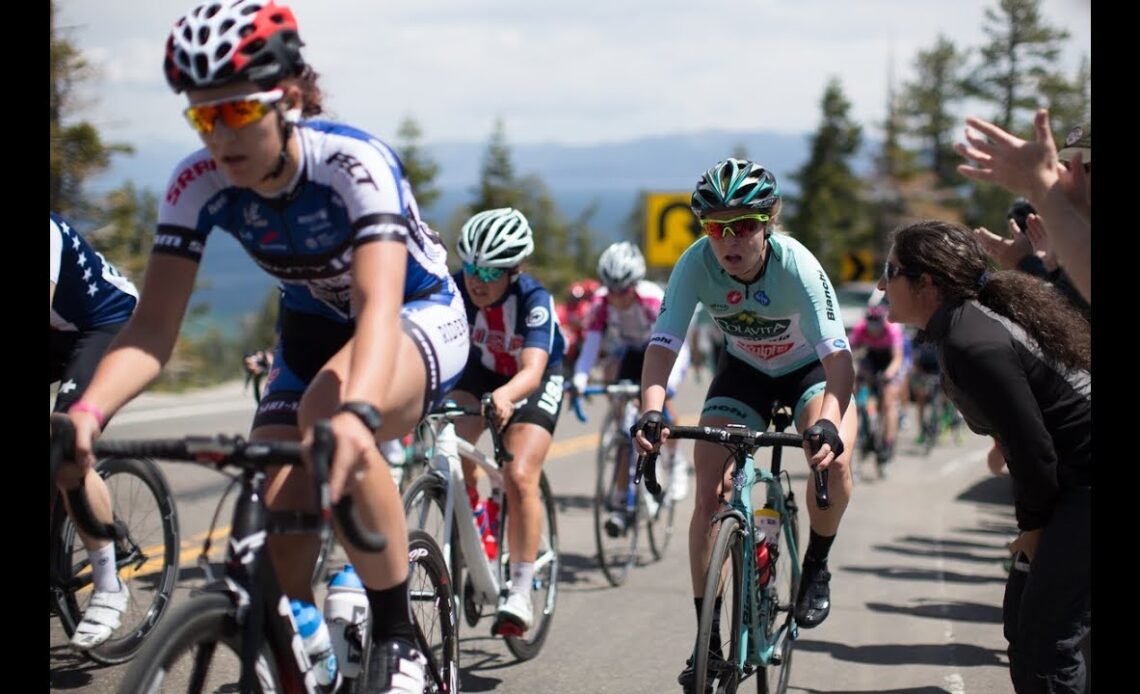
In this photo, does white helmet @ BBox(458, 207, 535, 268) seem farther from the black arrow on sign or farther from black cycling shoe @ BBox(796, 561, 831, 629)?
the black arrow on sign

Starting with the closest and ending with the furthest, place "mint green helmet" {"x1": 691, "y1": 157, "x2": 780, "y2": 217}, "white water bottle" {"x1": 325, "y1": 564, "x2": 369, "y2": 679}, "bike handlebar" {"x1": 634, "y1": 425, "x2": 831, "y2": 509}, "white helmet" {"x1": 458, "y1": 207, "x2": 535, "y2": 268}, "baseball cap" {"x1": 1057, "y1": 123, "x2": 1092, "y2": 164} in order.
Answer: "white water bottle" {"x1": 325, "y1": 564, "x2": 369, "y2": 679} < "baseball cap" {"x1": 1057, "y1": 123, "x2": 1092, "y2": 164} < "bike handlebar" {"x1": 634, "y1": 425, "x2": 831, "y2": 509} < "mint green helmet" {"x1": 691, "y1": 157, "x2": 780, "y2": 217} < "white helmet" {"x1": 458, "y1": 207, "x2": 535, "y2": 268}

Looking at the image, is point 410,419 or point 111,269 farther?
point 111,269

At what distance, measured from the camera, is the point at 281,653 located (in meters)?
3.41

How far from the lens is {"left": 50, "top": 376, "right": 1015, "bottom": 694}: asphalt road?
6.23m

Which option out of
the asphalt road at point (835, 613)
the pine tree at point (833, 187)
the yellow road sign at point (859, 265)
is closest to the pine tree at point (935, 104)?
the pine tree at point (833, 187)

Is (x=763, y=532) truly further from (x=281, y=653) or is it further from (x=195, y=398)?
(x=195, y=398)

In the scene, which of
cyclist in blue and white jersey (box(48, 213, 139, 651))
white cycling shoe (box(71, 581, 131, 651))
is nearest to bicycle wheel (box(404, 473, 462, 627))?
cyclist in blue and white jersey (box(48, 213, 139, 651))

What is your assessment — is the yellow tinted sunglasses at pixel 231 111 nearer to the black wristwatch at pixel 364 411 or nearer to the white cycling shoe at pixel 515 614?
the black wristwatch at pixel 364 411

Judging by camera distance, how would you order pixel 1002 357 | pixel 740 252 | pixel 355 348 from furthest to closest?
1. pixel 740 252
2. pixel 1002 357
3. pixel 355 348

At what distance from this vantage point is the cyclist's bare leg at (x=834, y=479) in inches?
218

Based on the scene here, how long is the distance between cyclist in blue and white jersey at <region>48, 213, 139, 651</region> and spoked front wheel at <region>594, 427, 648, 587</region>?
358 centimetres
